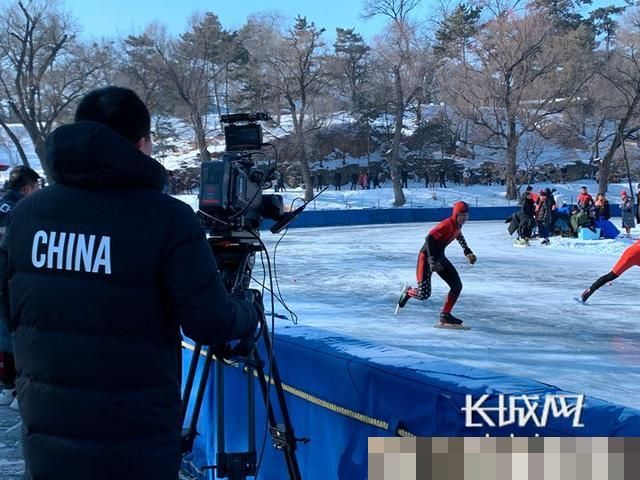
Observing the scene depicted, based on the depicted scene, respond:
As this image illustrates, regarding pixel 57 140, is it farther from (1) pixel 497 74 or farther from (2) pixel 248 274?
(1) pixel 497 74

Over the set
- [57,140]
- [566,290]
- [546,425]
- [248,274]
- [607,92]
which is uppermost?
[607,92]

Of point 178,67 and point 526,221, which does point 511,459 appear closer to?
point 526,221

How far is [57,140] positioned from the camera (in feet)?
6.39

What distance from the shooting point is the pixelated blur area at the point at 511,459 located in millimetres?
1543

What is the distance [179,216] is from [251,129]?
1581mm

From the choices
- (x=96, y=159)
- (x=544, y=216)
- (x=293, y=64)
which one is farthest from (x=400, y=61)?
(x=96, y=159)

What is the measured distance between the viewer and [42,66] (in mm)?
40531

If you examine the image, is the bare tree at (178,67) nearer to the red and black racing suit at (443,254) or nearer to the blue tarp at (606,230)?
the blue tarp at (606,230)

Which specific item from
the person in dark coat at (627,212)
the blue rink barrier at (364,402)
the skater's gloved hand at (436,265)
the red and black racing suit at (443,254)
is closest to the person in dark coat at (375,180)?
the person in dark coat at (627,212)

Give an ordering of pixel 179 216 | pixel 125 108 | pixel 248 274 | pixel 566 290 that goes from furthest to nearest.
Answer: pixel 566 290, pixel 248 274, pixel 125 108, pixel 179 216

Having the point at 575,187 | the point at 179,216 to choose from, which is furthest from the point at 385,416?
the point at 575,187

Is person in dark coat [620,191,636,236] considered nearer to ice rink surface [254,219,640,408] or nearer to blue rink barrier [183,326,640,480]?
ice rink surface [254,219,640,408]

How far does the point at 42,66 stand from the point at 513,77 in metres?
27.6

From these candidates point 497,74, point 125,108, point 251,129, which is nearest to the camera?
point 125,108
